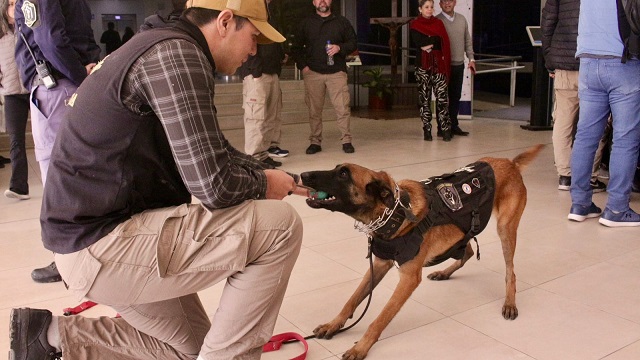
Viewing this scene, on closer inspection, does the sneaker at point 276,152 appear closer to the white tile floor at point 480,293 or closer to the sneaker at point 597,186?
the white tile floor at point 480,293

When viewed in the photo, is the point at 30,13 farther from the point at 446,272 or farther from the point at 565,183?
the point at 565,183

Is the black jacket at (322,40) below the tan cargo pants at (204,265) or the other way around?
the other way around

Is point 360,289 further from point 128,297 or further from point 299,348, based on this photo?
point 128,297

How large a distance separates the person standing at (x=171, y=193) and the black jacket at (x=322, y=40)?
4687 millimetres

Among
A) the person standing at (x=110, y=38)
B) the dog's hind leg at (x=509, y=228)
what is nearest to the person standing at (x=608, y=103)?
the dog's hind leg at (x=509, y=228)

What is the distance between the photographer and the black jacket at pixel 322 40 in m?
6.35

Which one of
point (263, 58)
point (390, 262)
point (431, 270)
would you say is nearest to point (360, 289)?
point (390, 262)

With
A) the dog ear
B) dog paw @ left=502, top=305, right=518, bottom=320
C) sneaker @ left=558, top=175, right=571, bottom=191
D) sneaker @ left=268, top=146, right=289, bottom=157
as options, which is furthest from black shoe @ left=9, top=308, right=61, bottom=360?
sneaker @ left=268, top=146, right=289, bottom=157

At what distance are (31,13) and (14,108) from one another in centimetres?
187

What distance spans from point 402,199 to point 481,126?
256 inches

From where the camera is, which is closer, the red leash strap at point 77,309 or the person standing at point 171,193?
the person standing at point 171,193

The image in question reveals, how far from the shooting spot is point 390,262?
253 centimetres

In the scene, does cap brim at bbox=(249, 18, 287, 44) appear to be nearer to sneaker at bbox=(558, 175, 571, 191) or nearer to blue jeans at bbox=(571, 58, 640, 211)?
blue jeans at bbox=(571, 58, 640, 211)

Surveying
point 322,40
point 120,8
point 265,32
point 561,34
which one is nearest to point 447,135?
point 322,40
